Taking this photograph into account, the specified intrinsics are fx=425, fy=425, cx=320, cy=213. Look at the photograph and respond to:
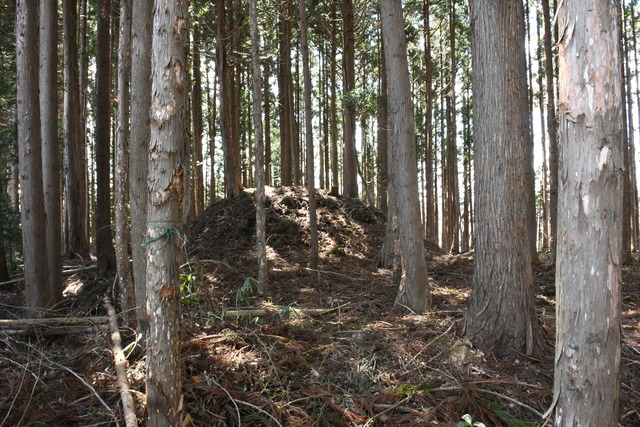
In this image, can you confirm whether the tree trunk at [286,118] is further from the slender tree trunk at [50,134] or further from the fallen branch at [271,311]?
the fallen branch at [271,311]

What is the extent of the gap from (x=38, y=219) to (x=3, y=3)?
27.2ft

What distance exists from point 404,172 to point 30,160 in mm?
5550

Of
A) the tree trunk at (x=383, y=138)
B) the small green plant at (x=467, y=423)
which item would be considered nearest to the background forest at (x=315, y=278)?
the small green plant at (x=467, y=423)

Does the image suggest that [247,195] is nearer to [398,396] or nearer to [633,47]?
[398,396]

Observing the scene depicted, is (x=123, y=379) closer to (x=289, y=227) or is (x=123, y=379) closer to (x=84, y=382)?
(x=84, y=382)

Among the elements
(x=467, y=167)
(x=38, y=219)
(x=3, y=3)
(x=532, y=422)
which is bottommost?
(x=532, y=422)

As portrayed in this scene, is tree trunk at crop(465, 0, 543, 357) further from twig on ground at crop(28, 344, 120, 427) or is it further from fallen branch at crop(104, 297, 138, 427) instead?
twig on ground at crop(28, 344, 120, 427)

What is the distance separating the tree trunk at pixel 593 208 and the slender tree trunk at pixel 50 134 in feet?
23.6

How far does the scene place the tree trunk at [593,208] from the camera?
242 centimetres

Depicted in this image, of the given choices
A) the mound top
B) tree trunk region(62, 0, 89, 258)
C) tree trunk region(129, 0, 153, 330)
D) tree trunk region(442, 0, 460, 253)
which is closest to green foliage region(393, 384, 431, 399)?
tree trunk region(129, 0, 153, 330)

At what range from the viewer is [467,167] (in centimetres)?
2386

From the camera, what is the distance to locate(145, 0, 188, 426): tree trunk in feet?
9.97

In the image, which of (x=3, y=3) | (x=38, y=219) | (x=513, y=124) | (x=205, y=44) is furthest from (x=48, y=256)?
(x=205, y=44)

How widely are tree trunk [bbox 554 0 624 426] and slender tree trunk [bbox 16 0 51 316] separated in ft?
22.3
